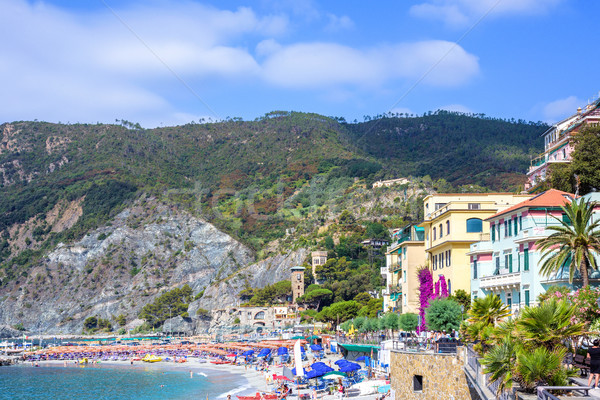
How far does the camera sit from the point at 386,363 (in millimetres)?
43812

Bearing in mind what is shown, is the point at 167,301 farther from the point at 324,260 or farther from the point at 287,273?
the point at 324,260

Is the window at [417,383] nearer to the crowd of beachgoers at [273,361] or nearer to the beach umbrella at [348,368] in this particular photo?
the crowd of beachgoers at [273,361]

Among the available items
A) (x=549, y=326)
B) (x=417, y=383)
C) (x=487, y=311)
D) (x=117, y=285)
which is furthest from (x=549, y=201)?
(x=117, y=285)

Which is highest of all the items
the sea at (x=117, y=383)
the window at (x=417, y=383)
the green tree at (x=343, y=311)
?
the green tree at (x=343, y=311)

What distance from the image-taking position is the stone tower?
14700 centimetres

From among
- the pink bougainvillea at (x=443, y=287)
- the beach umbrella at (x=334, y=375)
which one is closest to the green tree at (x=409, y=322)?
the pink bougainvillea at (x=443, y=287)

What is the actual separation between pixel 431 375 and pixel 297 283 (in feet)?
411

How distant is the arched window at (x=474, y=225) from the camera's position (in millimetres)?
39625

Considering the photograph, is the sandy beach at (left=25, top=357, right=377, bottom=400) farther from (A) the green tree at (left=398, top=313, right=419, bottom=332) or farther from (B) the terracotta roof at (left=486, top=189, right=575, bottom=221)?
(B) the terracotta roof at (left=486, top=189, right=575, bottom=221)

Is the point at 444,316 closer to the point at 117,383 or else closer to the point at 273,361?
the point at 117,383

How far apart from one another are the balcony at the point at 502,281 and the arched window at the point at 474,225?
6.27 meters

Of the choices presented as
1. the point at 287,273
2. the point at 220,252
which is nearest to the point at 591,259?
the point at 287,273

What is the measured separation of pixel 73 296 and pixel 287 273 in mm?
72806

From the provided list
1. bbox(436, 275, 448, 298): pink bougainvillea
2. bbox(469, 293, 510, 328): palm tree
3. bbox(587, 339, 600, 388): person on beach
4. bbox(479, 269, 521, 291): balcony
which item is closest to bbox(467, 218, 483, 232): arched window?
bbox(436, 275, 448, 298): pink bougainvillea
